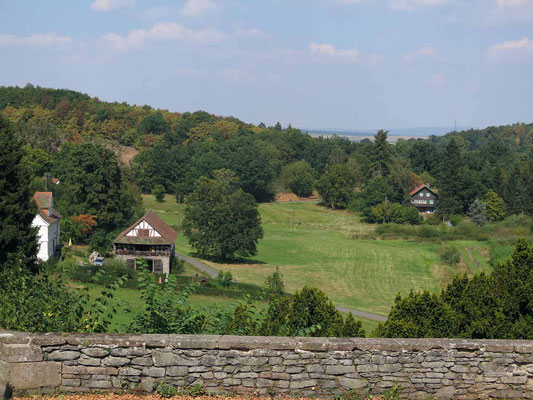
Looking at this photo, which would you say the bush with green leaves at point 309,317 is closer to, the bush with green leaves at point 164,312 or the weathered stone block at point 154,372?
the bush with green leaves at point 164,312

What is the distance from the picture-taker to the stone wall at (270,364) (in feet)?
26.2

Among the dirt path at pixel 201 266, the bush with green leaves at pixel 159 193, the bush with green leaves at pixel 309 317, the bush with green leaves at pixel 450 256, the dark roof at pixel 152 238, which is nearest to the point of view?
the bush with green leaves at pixel 309 317

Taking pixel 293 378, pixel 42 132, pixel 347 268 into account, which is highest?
pixel 42 132

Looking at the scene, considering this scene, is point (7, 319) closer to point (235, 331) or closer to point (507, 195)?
point (235, 331)

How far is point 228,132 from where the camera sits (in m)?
154

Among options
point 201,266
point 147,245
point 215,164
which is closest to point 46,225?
point 147,245

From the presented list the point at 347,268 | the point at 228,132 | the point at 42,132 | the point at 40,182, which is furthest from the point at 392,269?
the point at 228,132

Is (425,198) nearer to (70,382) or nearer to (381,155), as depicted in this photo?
(381,155)

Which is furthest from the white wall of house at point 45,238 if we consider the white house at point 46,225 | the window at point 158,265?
the window at point 158,265

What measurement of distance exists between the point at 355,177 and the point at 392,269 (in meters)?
58.6

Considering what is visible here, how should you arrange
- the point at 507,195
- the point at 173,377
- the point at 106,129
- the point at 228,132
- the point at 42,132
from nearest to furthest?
the point at 173,377
the point at 42,132
the point at 507,195
the point at 106,129
the point at 228,132

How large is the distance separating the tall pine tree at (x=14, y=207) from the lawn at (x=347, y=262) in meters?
22.1

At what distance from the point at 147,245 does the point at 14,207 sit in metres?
23.8

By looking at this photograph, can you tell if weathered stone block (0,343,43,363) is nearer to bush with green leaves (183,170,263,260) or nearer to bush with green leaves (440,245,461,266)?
bush with green leaves (183,170,263,260)
